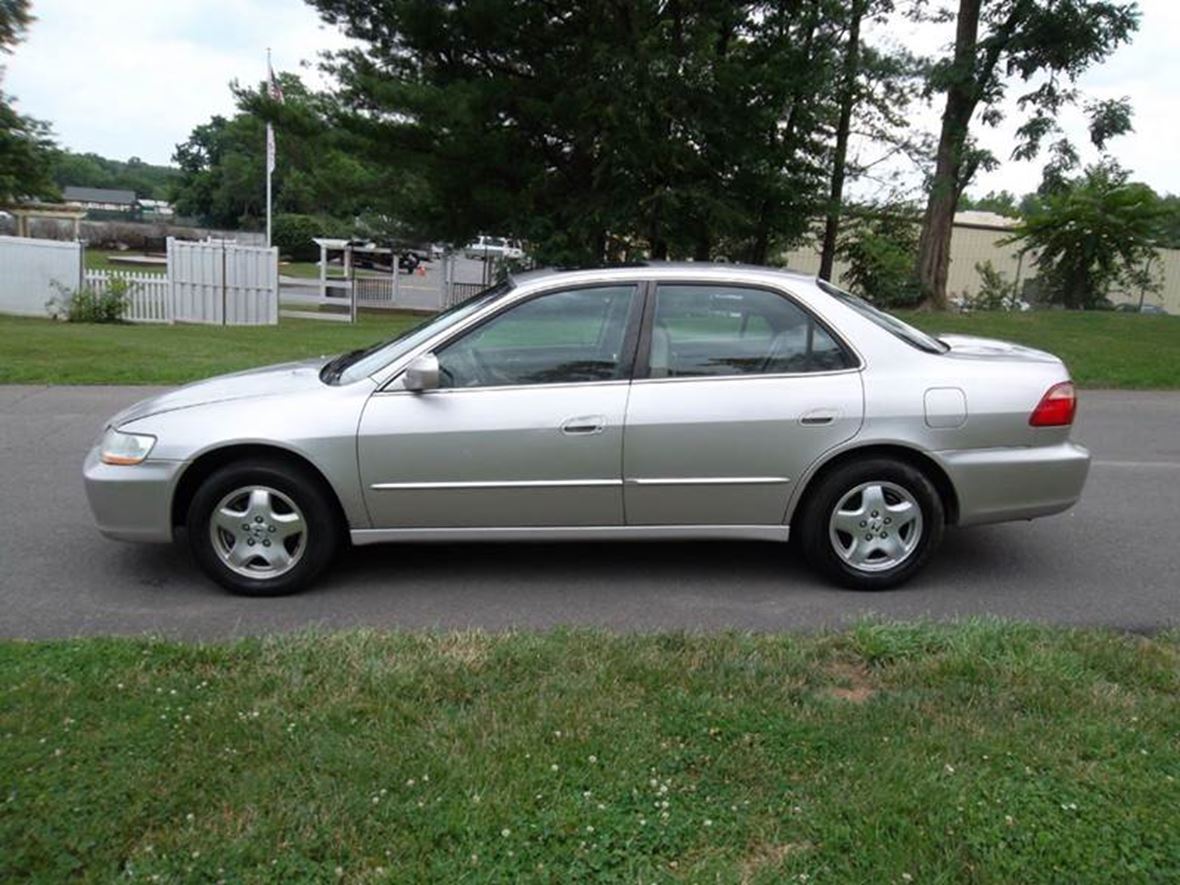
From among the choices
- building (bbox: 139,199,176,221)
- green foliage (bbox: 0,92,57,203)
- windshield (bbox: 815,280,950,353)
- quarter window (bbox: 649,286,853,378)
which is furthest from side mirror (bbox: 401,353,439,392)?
building (bbox: 139,199,176,221)

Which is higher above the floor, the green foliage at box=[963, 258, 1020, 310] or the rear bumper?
the green foliage at box=[963, 258, 1020, 310]

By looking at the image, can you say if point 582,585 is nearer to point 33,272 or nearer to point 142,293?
point 142,293

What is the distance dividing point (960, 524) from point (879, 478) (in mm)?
551

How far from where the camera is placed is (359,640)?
396cm

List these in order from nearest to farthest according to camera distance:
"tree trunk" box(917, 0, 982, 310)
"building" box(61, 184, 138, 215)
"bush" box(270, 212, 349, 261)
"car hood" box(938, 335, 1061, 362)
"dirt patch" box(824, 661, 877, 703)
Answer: "dirt patch" box(824, 661, 877, 703) → "car hood" box(938, 335, 1061, 362) → "tree trunk" box(917, 0, 982, 310) → "bush" box(270, 212, 349, 261) → "building" box(61, 184, 138, 215)

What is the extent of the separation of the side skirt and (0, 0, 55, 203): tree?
1061 inches

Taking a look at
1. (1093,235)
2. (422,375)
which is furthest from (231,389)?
(1093,235)

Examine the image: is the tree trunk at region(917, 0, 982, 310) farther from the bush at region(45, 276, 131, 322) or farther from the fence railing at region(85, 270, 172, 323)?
the bush at region(45, 276, 131, 322)

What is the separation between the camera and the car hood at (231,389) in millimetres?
4828

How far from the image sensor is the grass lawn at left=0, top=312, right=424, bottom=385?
11.2 metres

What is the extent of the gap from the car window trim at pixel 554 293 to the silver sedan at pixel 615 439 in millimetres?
11

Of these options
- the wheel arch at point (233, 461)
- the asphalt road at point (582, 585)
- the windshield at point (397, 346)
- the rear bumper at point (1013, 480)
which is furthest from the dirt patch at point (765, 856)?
the windshield at point (397, 346)

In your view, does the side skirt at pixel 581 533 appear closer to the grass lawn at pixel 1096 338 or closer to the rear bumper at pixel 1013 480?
the rear bumper at pixel 1013 480

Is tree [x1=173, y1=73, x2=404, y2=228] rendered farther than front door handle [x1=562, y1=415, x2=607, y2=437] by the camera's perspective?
Yes
